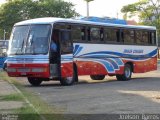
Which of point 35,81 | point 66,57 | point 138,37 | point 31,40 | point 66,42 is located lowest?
point 35,81

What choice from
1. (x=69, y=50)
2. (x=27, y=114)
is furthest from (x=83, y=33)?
(x=27, y=114)

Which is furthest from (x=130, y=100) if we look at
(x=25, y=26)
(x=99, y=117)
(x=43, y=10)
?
(x=43, y=10)

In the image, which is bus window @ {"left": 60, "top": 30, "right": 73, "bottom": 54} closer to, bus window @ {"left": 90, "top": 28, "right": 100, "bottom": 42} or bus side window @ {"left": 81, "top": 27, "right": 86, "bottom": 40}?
bus side window @ {"left": 81, "top": 27, "right": 86, "bottom": 40}

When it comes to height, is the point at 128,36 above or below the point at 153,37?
above

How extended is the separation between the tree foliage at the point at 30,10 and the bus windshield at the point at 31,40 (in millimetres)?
40661

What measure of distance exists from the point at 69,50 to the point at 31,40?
6.39 ft

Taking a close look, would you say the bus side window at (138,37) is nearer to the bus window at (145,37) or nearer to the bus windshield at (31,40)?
the bus window at (145,37)

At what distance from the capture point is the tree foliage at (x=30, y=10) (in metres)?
64.9

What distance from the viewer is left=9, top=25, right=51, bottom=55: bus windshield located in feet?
75.2

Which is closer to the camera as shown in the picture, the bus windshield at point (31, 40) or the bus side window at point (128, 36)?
the bus windshield at point (31, 40)

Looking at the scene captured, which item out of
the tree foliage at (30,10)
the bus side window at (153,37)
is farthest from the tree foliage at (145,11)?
the bus side window at (153,37)

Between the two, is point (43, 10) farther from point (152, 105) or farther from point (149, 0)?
point (152, 105)

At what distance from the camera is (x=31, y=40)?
910 inches

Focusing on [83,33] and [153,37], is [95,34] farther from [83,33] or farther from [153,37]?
[153,37]
